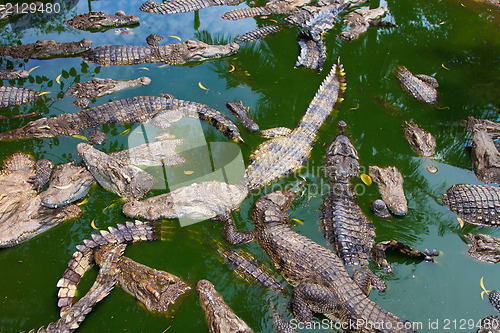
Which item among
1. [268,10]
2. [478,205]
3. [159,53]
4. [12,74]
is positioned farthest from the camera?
[268,10]

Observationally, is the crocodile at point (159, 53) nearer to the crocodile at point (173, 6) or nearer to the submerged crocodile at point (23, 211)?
the crocodile at point (173, 6)

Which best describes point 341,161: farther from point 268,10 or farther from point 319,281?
point 268,10

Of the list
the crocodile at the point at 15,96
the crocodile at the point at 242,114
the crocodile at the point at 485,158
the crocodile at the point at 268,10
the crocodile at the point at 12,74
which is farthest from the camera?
the crocodile at the point at 268,10

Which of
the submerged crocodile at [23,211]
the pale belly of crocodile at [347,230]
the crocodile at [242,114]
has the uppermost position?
the crocodile at [242,114]

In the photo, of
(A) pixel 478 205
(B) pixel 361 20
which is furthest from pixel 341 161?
(B) pixel 361 20

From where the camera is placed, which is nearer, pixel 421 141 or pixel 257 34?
pixel 421 141

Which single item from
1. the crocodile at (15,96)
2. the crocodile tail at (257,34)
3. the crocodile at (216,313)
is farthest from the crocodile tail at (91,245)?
the crocodile tail at (257,34)

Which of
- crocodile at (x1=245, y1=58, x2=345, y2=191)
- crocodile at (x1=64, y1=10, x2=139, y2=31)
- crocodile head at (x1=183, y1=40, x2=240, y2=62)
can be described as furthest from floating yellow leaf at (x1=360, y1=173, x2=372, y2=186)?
crocodile at (x1=64, y1=10, x2=139, y2=31)
